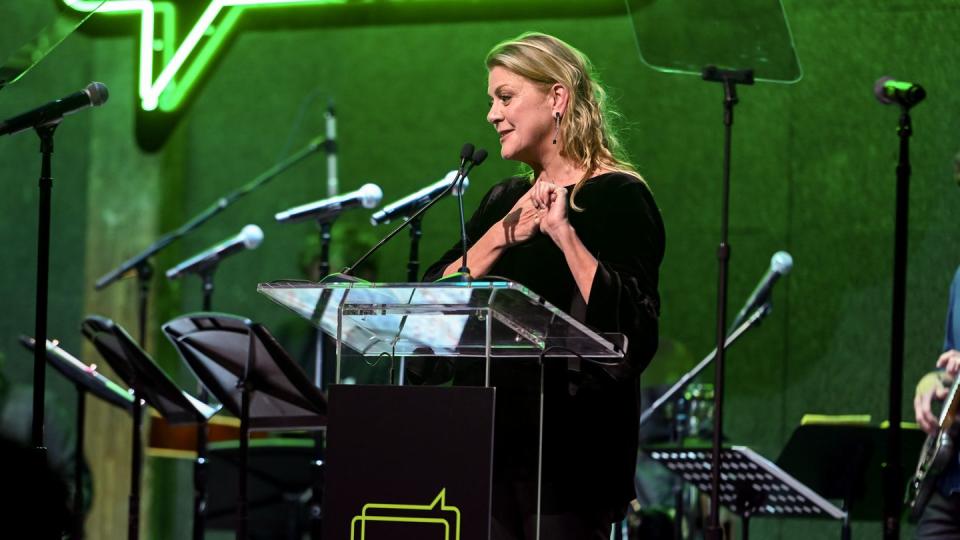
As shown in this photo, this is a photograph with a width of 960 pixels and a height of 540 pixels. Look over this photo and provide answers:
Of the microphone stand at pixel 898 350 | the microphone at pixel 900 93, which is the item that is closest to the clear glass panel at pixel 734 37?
the microphone at pixel 900 93

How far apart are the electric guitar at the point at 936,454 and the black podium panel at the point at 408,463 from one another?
220cm

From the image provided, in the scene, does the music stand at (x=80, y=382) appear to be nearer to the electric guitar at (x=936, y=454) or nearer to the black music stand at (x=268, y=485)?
the black music stand at (x=268, y=485)

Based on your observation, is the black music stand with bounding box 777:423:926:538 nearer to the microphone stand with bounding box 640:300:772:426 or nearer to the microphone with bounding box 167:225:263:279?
the microphone stand with bounding box 640:300:772:426

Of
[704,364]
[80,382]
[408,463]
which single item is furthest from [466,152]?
[80,382]

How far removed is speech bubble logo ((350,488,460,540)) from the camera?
2281 millimetres

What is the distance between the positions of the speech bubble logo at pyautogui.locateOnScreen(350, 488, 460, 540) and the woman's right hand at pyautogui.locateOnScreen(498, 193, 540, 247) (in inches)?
22.5

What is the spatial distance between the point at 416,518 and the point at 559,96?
1022 mm

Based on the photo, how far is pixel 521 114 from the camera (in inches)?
110

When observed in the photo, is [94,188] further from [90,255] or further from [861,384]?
[861,384]

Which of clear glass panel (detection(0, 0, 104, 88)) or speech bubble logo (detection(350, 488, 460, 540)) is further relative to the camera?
clear glass panel (detection(0, 0, 104, 88))

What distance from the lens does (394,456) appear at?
2336 mm

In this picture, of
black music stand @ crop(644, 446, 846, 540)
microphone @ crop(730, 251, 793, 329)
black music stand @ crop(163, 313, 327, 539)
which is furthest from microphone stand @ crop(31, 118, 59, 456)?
microphone @ crop(730, 251, 793, 329)

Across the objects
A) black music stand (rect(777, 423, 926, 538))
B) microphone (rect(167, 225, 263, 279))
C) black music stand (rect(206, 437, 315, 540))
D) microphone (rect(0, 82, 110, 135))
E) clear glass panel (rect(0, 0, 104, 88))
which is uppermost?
clear glass panel (rect(0, 0, 104, 88))

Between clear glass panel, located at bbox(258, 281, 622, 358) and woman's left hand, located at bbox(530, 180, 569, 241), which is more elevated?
woman's left hand, located at bbox(530, 180, 569, 241)
